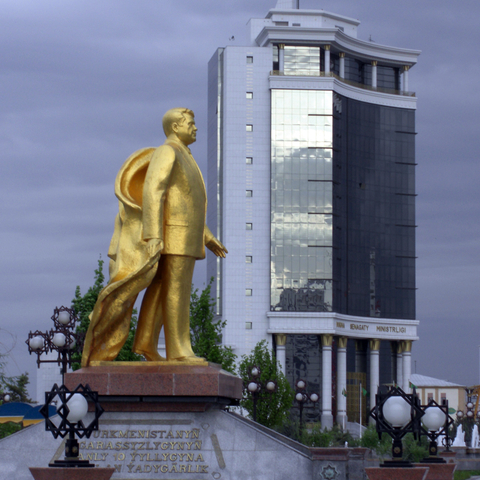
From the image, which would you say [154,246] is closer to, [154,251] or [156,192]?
[154,251]

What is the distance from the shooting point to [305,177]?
65812 mm

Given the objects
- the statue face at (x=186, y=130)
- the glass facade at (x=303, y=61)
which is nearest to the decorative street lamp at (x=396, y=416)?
the statue face at (x=186, y=130)

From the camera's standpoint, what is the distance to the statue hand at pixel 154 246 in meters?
14.1

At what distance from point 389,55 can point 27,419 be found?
5506cm

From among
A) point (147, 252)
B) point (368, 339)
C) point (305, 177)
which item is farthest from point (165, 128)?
point (368, 339)

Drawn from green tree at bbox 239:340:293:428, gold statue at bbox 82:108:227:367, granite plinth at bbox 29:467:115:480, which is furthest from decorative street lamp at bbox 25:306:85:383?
green tree at bbox 239:340:293:428

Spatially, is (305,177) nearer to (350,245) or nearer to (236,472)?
(350,245)

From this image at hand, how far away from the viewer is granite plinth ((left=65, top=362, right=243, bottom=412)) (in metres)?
13.8

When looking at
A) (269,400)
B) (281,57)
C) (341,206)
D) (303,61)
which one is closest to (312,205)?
(341,206)

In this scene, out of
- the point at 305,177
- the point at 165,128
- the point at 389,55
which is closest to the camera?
the point at 165,128

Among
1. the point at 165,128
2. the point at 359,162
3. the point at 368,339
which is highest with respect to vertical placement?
the point at 359,162

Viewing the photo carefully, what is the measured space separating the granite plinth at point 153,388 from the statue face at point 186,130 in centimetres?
393

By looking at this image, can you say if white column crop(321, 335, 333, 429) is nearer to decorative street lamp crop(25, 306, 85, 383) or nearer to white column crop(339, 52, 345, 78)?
white column crop(339, 52, 345, 78)

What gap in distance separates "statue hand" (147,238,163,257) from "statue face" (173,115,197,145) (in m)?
2.08
